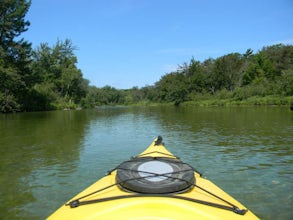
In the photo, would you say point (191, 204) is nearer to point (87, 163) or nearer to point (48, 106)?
point (87, 163)

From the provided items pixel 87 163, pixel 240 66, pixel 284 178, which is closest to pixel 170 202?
pixel 284 178

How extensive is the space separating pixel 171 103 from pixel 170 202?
2446 inches

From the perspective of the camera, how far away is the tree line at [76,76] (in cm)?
3142

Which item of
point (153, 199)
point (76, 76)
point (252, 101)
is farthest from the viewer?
point (76, 76)

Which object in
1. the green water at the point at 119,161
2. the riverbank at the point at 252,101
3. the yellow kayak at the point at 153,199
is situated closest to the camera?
the yellow kayak at the point at 153,199

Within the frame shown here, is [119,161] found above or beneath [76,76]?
beneath

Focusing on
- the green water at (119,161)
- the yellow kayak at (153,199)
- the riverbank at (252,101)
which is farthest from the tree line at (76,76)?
the yellow kayak at (153,199)

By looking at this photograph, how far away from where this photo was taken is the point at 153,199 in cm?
248

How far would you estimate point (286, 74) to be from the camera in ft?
129

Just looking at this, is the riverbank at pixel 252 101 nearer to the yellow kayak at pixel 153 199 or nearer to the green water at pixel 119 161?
the green water at pixel 119 161

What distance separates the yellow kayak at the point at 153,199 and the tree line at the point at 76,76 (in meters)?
29.6

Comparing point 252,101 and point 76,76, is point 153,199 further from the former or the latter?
point 76,76

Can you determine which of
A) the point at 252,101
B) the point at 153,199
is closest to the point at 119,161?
the point at 153,199

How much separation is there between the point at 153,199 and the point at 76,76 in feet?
171
